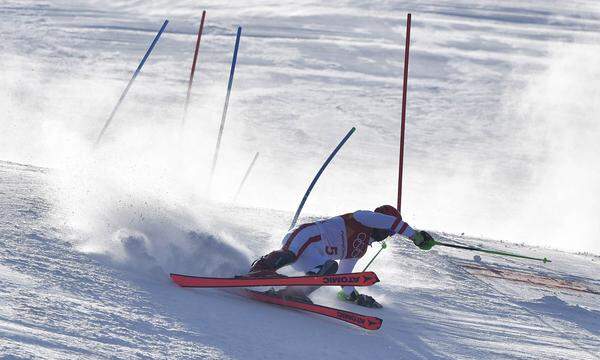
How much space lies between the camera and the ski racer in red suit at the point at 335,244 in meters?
5.35

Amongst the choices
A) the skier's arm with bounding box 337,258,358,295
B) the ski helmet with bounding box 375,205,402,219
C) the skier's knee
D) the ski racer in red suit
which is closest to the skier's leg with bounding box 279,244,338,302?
the ski racer in red suit

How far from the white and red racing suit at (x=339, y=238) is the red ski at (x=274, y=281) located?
280 mm

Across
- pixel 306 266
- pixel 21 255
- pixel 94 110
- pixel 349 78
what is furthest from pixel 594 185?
pixel 21 255

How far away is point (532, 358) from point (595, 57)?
74.8ft

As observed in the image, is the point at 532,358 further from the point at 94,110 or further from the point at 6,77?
the point at 6,77

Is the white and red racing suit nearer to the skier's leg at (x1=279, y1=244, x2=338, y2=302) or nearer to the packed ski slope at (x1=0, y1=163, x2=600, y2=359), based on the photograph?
the skier's leg at (x1=279, y1=244, x2=338, y2=302)

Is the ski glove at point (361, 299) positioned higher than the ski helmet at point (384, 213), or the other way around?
the ski helmet at point (384, 213)

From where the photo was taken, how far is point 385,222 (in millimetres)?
5527

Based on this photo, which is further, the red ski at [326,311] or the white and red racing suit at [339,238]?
the white and red racing suit at [339,238]

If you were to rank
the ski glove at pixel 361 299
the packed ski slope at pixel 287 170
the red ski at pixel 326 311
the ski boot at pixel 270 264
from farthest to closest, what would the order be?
the ski glove at pixel 361 299
the ski boot at pixel 270 264
the red ski at pixel 326 311
the packed ski slope at pixel 287 170

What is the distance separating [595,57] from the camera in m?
26.0

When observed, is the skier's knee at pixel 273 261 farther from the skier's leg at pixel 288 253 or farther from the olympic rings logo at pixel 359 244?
the olympic rings logo at pixel 359 244

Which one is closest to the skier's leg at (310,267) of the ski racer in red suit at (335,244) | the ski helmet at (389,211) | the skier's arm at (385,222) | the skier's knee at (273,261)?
the ski racer in red suit at (335,244)

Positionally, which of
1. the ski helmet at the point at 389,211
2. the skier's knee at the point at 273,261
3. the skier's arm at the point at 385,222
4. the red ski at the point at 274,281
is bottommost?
the red ski at the point at 274,281
